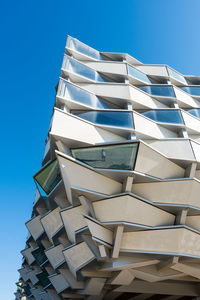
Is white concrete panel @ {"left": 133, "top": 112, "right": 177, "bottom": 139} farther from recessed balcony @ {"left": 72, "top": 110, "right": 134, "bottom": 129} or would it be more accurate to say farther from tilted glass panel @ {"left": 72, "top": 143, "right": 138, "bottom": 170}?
tilted glass panel @ {"left": 72, "top": 143, "right": 138, "bottom": 170}

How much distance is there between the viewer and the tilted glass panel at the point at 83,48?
16.6m

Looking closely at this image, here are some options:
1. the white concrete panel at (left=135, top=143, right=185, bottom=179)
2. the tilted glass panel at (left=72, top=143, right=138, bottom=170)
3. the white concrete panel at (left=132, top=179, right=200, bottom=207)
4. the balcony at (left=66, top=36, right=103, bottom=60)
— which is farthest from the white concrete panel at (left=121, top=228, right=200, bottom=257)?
the balcony at (left=66, top=36, right=103, bottom=60)

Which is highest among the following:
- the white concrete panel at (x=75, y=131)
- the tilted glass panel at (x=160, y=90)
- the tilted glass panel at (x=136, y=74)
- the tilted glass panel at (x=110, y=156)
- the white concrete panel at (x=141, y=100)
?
the tilted glass panel at (x=136, y=74)

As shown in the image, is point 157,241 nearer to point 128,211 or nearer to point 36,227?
point 128,211

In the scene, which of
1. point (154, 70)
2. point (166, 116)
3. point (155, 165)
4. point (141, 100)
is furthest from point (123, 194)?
point (154, 70)

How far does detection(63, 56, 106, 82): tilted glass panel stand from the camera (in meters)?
14.1

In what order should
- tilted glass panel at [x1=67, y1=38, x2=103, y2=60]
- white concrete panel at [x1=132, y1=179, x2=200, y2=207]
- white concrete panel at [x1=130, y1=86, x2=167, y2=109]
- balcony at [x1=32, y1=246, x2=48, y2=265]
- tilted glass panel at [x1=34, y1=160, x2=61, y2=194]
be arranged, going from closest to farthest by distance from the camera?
white concrete panel at [x1=132, y1=179, x2=200, y2=207]
tilted glass panel at [x1=34, y1=160, x2=61, y2=194]
white concrete panel at [x1=130, y1=86, x2=167, y2=109]
tilted glass panel at [x1=67, y1=38, x2=103, y2=60]
balcony at [x1=32, y1=246, x2=48, y2=265]

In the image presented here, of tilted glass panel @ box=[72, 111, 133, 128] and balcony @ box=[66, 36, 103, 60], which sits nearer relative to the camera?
tilted glass panel @ box=[72, 111, 133, 128]

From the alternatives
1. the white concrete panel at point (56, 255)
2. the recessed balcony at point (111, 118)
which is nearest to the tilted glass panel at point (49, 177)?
the recessed balcony at point (111, 118)

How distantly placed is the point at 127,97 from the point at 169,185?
6.05 meters

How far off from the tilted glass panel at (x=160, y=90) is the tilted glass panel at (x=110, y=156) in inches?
300

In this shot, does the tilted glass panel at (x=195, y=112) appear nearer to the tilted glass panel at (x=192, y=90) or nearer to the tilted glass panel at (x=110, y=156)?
the tilted glass panel at (x=192, y=90)

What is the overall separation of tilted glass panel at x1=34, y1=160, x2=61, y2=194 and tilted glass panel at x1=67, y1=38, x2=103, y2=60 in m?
9.74

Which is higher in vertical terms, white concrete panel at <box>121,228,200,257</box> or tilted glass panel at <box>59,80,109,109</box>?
tilted glass panel at <box>59,80,109,109</box>
